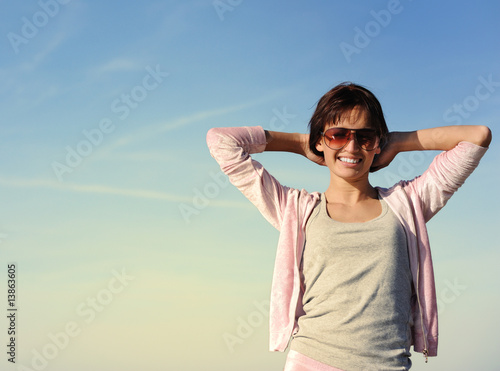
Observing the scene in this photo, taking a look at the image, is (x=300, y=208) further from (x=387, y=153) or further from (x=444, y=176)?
(x=444, y=176)

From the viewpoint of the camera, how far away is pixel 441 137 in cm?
388

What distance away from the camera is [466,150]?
371cm

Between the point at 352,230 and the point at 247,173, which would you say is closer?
the point at 352,230

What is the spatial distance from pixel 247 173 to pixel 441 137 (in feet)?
4.74

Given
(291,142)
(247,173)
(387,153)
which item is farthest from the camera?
(291,142)

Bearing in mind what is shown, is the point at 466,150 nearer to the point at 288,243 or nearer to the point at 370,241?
the point at 370,241

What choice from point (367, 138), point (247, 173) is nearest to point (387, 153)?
point (367, 138)

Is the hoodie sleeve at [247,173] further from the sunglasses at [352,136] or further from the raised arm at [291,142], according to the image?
the sunglasses at [352,136]

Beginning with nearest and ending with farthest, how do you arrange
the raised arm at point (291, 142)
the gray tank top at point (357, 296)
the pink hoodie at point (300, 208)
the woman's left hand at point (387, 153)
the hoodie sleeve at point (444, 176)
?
the gray tank top at point (357, 296) → the pink hoodie at point (300, 208) → the hoodie sleeve at point (444, 176) → the woman's left hand at point (387, 153) → the raised arm at point (291, 142)

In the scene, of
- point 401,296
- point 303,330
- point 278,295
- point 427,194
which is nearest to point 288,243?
point 278,295

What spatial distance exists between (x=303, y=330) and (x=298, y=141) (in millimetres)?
1423

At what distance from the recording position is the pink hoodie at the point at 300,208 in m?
3.59

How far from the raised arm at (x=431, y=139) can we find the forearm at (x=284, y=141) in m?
0.59

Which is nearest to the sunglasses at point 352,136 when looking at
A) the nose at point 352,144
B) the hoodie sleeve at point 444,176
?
the nose at point 352,144
